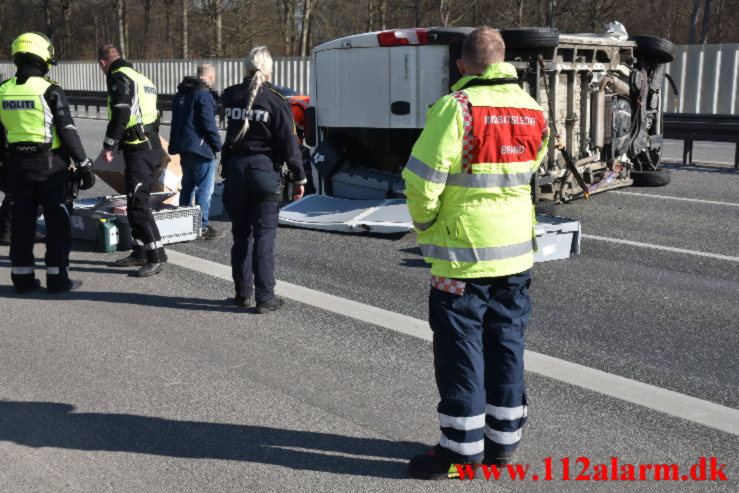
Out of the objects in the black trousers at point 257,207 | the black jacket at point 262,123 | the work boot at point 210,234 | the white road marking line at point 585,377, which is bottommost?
the white road marking line at point 585,377

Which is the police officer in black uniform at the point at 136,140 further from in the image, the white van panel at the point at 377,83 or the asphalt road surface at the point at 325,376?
the white van panel at the point at 377,83

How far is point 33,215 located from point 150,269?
1.04 meters

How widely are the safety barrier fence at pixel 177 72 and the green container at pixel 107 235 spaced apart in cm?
1301

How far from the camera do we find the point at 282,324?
19.7 ft

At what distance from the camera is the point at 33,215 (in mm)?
6926

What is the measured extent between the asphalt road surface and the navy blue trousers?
199 millimetres

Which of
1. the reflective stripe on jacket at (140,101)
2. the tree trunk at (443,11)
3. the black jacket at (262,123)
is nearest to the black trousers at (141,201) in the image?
the reflective stripe on jacket at (140,101)

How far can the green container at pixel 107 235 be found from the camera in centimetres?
830

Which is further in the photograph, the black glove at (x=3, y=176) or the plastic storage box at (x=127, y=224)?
the plastic storage box at (x=127, y=224)

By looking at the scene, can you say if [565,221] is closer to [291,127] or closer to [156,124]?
[291,127]

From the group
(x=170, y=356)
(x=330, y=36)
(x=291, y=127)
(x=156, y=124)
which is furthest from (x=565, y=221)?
(x=330, y=36)

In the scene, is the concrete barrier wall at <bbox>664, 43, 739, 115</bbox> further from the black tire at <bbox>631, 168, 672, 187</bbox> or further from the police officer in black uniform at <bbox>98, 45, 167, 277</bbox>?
the police officer in black uniform at <bbox>98, 45, 167, 277</bbox>

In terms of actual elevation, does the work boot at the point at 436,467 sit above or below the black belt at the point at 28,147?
below

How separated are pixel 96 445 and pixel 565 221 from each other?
5.35 metres
